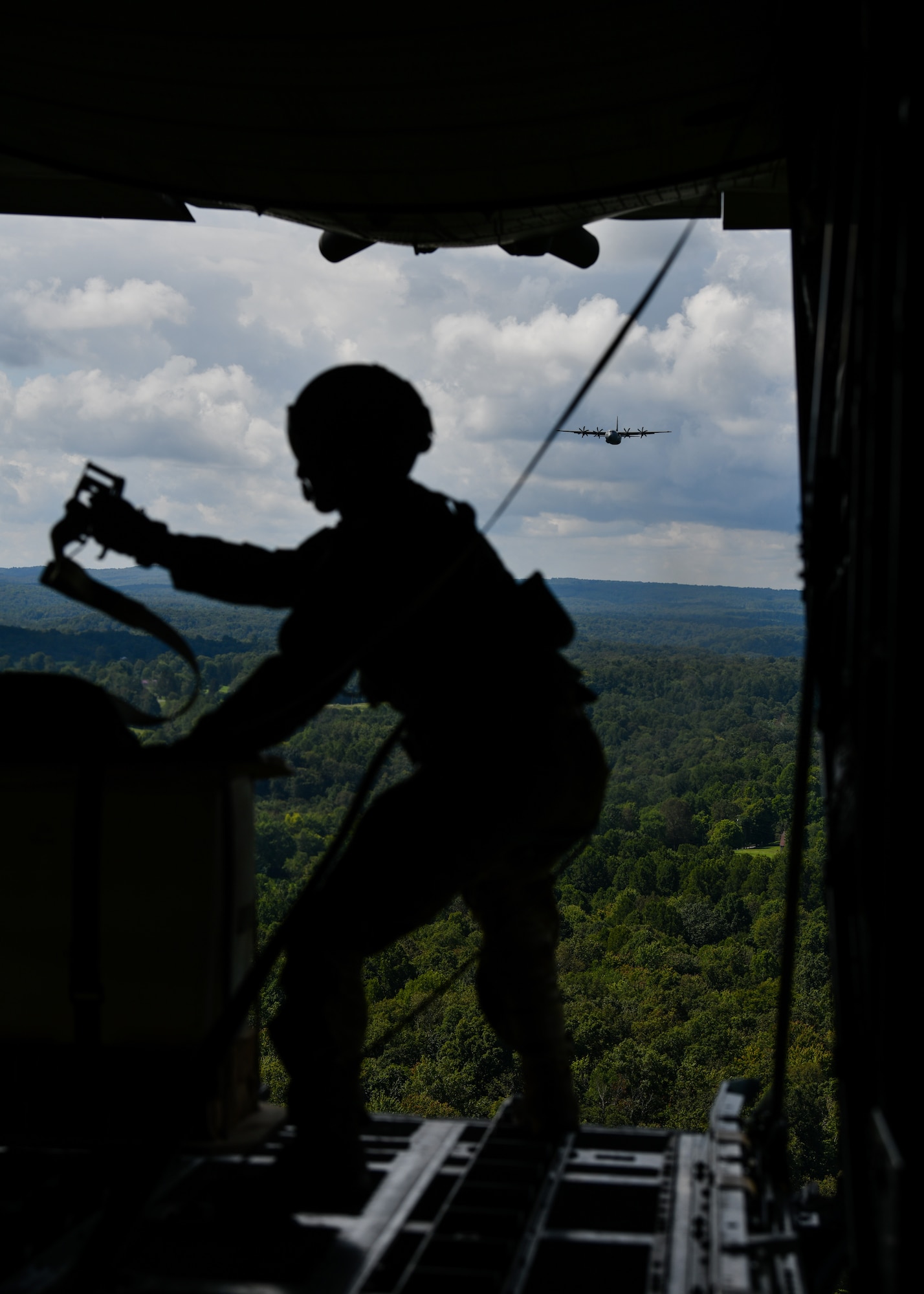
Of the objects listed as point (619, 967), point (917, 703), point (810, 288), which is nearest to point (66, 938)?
point (917, 703)

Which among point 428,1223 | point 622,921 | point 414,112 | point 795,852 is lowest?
point 622,921

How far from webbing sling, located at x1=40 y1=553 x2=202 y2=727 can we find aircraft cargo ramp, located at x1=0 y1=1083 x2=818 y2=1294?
127 centimetres

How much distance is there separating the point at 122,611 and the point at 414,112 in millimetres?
2187

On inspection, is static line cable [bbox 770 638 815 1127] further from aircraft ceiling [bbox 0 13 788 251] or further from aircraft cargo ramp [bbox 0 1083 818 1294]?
aircraft ceiling [bbox 0 13 788 251]

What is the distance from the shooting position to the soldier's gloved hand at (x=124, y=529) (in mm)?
3602

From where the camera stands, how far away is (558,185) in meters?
4.80

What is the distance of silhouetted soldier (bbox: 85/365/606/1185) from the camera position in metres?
3.01

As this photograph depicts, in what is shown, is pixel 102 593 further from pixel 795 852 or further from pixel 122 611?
pixel 795 852

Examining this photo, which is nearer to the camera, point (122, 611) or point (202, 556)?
point (202, 556)

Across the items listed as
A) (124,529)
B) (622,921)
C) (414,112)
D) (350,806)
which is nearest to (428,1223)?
(350,806)

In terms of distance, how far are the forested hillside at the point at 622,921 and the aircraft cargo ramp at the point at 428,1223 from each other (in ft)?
153

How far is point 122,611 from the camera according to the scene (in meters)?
3.93

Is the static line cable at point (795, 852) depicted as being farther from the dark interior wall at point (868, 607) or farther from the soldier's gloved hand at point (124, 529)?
the soldier's gloved hand at point (124, 529)

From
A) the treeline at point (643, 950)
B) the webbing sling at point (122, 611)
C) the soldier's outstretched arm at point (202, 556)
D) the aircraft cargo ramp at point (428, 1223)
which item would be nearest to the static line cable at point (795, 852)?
the aircraft cargo ramp at point (428, 1223)
